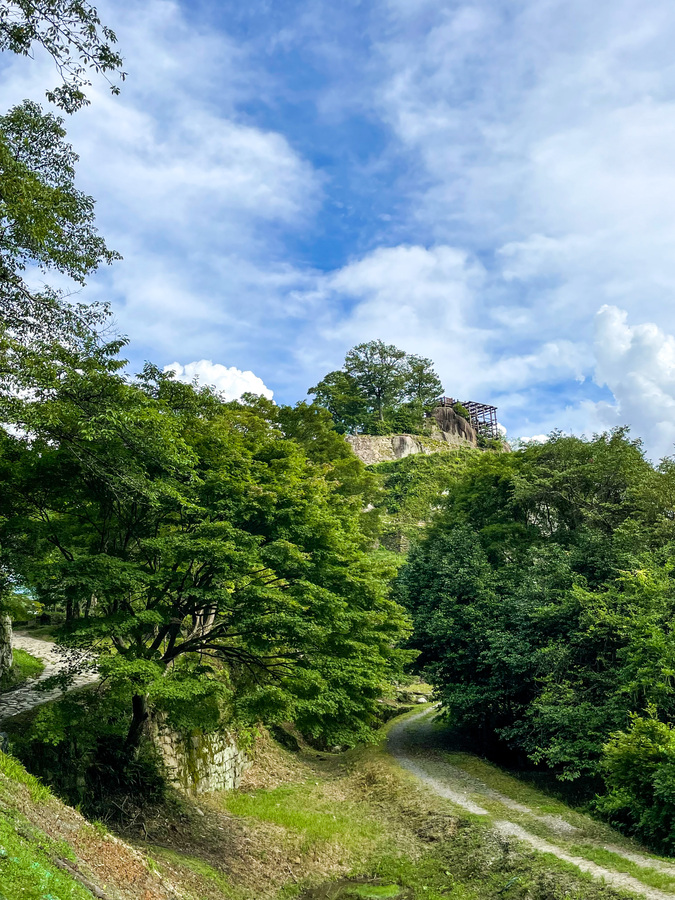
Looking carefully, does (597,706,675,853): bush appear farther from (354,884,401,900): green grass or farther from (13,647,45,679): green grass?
(13,647,45,679): green grass

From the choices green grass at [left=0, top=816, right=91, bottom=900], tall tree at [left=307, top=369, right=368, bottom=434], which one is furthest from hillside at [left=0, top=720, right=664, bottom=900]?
tall tree at [left=307, top=369, right=368, bottom=434]

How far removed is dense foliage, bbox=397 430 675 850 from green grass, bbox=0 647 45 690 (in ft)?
44.3

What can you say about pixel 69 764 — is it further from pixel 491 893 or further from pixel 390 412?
pixel 390 412

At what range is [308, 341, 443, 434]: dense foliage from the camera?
65.9m

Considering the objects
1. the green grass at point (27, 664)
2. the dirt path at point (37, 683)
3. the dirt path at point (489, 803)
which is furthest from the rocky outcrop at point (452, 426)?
the green grass at point (27, 664)

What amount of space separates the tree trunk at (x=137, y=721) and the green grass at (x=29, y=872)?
6.27 m

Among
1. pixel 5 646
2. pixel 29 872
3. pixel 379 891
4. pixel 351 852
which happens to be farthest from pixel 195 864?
pixel 5 646

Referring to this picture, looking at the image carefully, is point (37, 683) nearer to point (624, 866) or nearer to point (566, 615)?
point (624, 866)

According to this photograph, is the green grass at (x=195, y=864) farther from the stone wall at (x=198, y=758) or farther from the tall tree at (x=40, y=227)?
the tall tree at (x=40, y=227)

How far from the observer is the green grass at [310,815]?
1470 centimetres

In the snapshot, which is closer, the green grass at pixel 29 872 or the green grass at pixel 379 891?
the green grass at pixel 29 872

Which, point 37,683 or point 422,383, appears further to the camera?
point 422,383

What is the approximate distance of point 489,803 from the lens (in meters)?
16.6

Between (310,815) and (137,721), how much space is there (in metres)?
6.21
